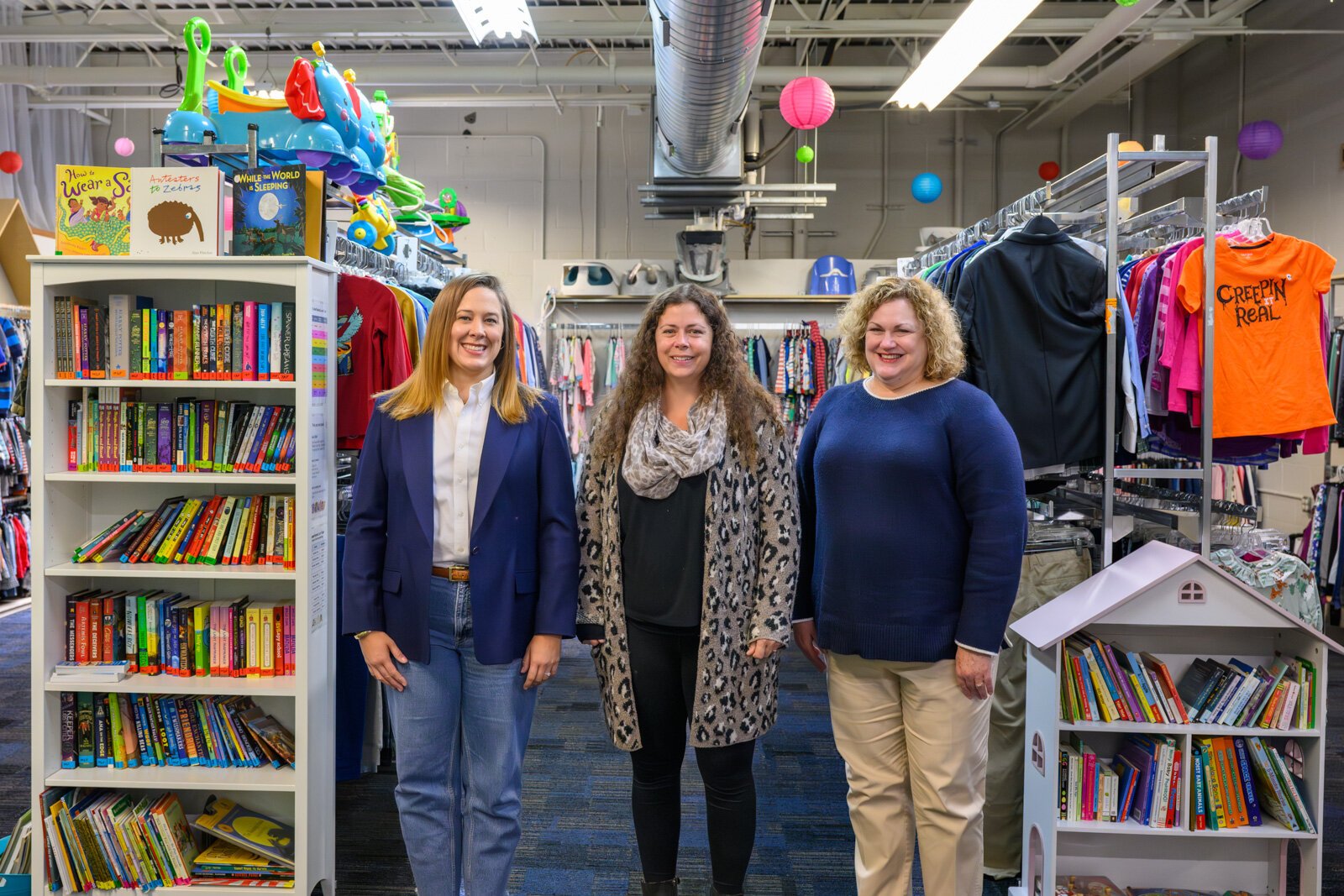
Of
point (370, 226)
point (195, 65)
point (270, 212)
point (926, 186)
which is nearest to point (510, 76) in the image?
point (926, 186)

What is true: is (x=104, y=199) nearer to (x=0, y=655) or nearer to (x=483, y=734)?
(x=483, y=734)

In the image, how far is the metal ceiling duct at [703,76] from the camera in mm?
3496

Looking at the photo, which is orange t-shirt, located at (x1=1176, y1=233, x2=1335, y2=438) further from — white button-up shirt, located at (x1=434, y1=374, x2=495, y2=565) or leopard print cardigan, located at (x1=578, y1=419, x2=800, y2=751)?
white button-up shirt, located at (x1=434, y1=374, x2=495, y2=565)

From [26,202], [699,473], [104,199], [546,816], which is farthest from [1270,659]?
[26,202]

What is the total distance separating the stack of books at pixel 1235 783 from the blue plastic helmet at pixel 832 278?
521cm

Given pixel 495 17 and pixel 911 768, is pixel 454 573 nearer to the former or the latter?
pixel 911 768

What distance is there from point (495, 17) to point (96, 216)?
2645mm

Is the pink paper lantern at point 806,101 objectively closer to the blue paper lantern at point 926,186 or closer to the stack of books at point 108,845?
the blue paper lantern at point 926,186

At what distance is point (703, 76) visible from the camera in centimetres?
412

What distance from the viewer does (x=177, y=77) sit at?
6277 millimetres

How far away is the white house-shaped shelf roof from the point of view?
219 cm

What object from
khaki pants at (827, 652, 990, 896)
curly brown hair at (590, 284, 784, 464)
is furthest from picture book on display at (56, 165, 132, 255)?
khaki pants at (827, 652, 990, 896)

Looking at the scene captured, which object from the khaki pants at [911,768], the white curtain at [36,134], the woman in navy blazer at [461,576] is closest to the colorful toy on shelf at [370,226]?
the woman in navy blazer at [461,576]

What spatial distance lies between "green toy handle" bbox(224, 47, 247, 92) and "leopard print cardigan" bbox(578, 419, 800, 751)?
7.28 feet
